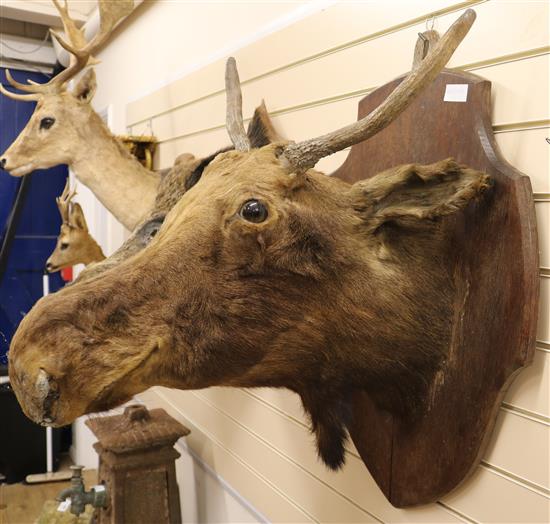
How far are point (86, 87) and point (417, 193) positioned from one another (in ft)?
5.98

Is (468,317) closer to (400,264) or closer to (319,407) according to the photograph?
(400,264)

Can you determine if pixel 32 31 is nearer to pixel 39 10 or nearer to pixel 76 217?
pixel 39 10

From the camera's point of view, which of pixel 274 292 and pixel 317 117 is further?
pixel 317 117

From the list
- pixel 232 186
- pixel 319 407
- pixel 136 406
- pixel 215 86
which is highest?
pixel 215 86

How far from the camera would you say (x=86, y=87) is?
90.9 inches

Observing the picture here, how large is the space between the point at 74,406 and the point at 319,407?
1.45 ft

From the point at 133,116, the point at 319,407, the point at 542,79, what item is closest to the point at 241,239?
the point at 319,407

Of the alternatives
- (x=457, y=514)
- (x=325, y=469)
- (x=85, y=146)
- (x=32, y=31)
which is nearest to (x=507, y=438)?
(x=457, y=514)

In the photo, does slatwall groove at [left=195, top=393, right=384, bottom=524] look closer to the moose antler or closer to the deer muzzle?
the deer muzzle

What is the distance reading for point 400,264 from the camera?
0.93m

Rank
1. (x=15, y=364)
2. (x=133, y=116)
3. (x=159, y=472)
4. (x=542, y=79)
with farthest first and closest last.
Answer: (x=133, y=116) < (x=159, y=472) < (x=542, y=79) < (x=15, y=364)

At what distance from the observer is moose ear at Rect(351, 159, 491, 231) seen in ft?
2.81

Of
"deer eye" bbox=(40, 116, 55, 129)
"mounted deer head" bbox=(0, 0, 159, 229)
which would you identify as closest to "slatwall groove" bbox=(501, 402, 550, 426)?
"mounted deer head" bbox=(0, 0, 159, 229)

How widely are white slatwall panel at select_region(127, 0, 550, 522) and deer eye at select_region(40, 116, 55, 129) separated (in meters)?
0.39
